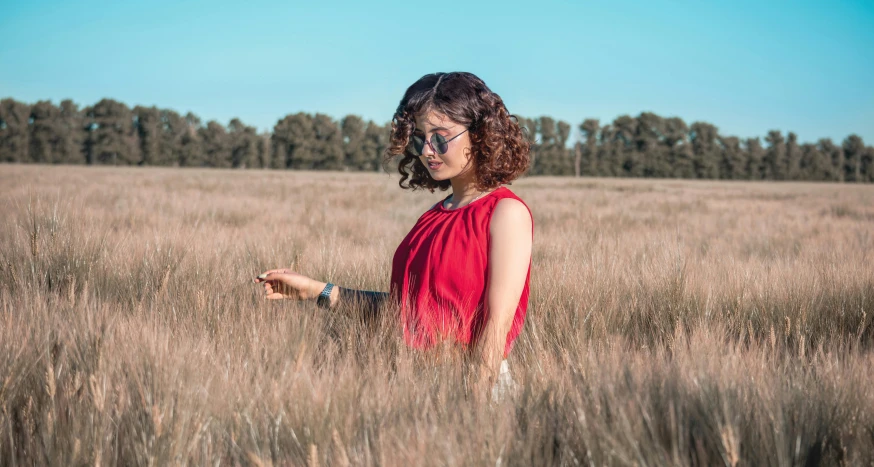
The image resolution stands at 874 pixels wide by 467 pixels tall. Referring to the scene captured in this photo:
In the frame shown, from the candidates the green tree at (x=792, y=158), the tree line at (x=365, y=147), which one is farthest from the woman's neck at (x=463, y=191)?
the green tree at (x=792, y=158)

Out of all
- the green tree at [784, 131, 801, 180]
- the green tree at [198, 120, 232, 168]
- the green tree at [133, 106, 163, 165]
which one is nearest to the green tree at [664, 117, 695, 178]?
the green tree at [784, 131, 801, 180]

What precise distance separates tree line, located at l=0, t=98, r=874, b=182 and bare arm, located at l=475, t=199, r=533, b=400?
190ft

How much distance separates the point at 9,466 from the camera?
1.23m

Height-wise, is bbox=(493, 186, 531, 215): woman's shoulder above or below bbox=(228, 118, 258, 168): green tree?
below

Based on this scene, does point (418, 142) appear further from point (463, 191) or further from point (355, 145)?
point (355, 145)

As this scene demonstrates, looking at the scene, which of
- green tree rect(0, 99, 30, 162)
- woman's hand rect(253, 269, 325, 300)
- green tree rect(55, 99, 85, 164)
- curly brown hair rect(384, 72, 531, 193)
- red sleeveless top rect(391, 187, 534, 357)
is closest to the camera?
red sleeveless top rect(391, 187, 534, 357)

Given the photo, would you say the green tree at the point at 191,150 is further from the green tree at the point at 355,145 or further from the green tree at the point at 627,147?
the green tree at the point at 627,147

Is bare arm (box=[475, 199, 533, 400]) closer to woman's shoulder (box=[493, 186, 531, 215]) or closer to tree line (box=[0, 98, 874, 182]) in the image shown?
woman's shoulder (box=[493, 186, 531, 215])

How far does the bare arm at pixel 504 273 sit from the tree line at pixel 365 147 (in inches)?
2279

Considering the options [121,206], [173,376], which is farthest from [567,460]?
[121,206]

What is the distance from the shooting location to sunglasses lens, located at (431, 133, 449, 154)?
1921 mm

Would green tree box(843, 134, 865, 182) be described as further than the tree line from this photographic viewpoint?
Yes

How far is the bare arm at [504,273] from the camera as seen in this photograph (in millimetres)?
1669

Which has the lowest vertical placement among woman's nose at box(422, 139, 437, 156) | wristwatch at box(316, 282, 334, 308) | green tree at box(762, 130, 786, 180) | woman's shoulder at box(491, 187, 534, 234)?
wristwatch at box(316, 282, 334, 308)
